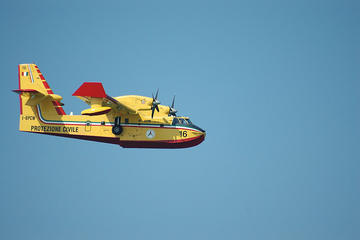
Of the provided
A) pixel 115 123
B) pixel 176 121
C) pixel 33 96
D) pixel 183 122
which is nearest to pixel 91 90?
pixel 115 123

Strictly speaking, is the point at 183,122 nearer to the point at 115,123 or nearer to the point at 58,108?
the point at 115,123

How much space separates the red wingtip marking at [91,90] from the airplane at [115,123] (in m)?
2.48

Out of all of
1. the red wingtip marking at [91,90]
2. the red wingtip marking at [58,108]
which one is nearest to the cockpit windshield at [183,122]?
the red wingtip marking at [91,90]

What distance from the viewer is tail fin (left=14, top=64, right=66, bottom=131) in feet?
126

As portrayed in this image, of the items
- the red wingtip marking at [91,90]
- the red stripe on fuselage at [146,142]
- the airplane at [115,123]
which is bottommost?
the red stripe on fuselage at [146,142]

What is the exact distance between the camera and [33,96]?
3847cm

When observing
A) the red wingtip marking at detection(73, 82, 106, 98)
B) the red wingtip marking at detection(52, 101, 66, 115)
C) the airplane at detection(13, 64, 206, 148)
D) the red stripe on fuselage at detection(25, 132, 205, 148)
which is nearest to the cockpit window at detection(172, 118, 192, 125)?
the airplane at detection(13, 64, 206, 148)

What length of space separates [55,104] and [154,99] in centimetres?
828

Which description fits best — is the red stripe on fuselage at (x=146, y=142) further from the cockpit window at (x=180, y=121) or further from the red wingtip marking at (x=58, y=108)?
the red wingtip marking at (x=58, y=108)

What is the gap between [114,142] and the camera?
38.8m

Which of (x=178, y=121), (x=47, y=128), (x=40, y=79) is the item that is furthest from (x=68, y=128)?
(x=178, y=121)

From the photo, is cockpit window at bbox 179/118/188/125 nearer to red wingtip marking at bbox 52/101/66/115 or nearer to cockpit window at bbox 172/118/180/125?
cockpit window at bbox 172/118/180/125

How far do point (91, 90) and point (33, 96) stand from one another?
6.59 meters

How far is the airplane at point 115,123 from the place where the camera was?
3812 centimetres
